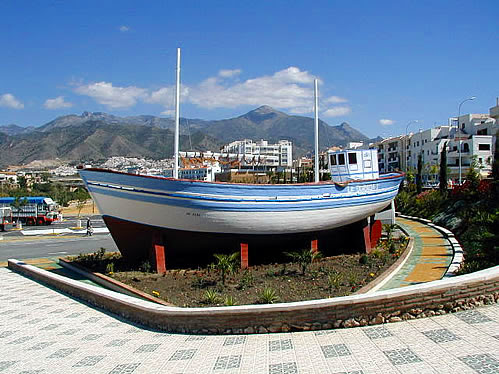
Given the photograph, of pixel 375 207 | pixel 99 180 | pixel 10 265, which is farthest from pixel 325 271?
pixel 10 265

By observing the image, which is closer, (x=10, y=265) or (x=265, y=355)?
(x=265, y=355)

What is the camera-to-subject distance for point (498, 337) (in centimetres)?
596

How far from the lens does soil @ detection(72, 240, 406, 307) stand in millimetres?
10719

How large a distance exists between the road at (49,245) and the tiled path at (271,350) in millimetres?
14045

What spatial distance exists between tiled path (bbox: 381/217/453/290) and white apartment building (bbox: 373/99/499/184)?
28.8 m

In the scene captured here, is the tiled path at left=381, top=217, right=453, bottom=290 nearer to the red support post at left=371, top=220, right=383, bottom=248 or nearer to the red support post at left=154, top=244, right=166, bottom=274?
the red support post at left=371, top=220, right=383, bottom=248

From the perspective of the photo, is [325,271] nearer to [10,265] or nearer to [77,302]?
[77,302]

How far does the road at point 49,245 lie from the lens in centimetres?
2148

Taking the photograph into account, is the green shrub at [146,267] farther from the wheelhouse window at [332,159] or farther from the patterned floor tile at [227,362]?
the wheelhouse window at [332,159]

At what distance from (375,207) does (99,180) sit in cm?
1155

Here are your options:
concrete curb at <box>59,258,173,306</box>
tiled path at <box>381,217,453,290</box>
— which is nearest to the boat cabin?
tiled path at <box>381,217,453,290</box>

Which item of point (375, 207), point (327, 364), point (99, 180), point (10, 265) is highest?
point (99, 180)

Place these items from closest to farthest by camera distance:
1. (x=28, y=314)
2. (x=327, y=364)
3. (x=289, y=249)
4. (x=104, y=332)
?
(x=327, y=364), (x=104, y=332), (x=28, y=314), (x=289, y=249)

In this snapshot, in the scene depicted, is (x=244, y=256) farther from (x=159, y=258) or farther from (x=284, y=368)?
(x=284, y=368)
